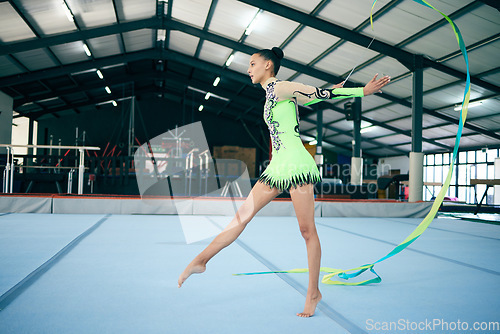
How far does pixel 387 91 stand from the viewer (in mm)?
12484

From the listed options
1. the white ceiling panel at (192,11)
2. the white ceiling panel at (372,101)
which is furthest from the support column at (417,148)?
the white ceiling panel at (192,11)

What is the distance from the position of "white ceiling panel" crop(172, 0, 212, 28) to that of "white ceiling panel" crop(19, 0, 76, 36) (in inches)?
113

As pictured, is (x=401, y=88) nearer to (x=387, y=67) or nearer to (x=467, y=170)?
(x=387, y=67)

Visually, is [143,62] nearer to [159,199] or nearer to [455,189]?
[159,199]

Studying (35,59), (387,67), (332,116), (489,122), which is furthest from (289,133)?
(332,116)

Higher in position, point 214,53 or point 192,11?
point 192,11

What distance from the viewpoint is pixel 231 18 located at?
953cm

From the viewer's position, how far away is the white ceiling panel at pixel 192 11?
936cm

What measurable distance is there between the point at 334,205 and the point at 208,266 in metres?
4.00

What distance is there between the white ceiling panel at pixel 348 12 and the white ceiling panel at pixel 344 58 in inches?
43.5

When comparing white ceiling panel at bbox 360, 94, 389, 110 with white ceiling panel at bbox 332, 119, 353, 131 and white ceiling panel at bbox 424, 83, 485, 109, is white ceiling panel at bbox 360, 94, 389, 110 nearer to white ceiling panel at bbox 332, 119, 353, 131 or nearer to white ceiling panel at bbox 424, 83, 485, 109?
white ceiling panel at bbox 424, 83, 485, 109

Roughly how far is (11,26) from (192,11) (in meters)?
4.62

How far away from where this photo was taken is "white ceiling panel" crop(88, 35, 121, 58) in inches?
447

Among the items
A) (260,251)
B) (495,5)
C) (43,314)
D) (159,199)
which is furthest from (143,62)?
(43,314)
